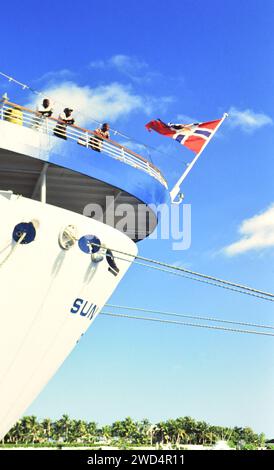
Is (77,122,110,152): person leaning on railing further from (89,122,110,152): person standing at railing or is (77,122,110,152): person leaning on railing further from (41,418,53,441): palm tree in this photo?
(41,418,53,441): palm tree

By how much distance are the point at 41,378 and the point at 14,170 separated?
4.78 m

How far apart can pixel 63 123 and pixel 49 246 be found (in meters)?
3.08

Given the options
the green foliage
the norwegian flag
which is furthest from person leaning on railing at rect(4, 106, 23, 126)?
the green foliage

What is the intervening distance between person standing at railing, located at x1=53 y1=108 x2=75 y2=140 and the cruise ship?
0.12 metres

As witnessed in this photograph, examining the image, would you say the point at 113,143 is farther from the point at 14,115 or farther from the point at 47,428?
Answer: the point at 47,428

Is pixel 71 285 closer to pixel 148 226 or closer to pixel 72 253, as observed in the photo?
pixel 72 253

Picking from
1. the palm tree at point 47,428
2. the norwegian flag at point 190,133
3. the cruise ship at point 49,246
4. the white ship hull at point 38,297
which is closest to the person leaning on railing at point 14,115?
the cruise ship at point 49,246

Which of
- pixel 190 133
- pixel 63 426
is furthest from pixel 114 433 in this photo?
pixel 190 133

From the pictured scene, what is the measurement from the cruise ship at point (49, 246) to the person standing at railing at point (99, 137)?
8cm

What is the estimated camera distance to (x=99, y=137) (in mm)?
13953

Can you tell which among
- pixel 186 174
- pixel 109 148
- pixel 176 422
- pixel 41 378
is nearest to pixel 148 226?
pixel 186 174

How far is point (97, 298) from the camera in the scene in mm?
13641

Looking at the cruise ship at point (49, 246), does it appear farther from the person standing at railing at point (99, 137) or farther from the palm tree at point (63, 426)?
the palm tree at point (63, 426)

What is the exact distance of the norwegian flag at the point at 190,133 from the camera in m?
17.6
